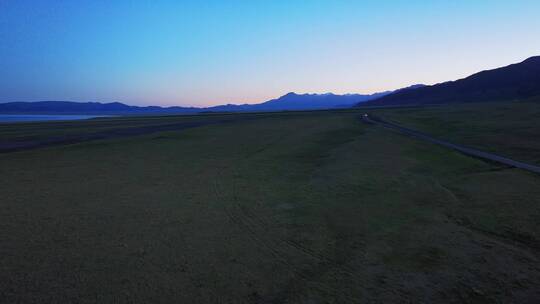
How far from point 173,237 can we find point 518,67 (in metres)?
200

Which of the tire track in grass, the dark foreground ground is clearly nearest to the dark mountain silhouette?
the dark foreground ground

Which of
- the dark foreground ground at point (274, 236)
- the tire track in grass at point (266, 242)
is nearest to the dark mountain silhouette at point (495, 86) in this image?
the dark foreground ground at point (274, 236)

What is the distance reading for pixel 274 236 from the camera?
7.19 m

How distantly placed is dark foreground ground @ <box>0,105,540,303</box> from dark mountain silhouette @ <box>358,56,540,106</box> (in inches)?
5437

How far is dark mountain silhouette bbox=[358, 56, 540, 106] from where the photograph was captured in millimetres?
127000

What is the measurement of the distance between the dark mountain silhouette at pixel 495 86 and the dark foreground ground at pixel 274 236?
13810cm

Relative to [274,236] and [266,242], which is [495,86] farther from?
[266,242]

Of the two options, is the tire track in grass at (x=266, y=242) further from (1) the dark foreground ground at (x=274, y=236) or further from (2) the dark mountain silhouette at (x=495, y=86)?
(2) the dark mountain silhouette at (x=495, y=86)

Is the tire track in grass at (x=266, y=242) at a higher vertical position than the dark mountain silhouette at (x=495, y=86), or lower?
lower

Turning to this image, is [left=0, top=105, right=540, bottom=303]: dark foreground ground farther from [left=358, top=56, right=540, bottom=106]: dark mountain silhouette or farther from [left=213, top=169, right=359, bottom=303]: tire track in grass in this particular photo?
[left=358, top=56, right=540, bottom=106]: dark mountain silhouette

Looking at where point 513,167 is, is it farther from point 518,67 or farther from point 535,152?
point 518,67

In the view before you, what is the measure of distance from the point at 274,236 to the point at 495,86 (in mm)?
176727

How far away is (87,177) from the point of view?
45.1 feet

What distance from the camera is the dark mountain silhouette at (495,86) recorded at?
127m
